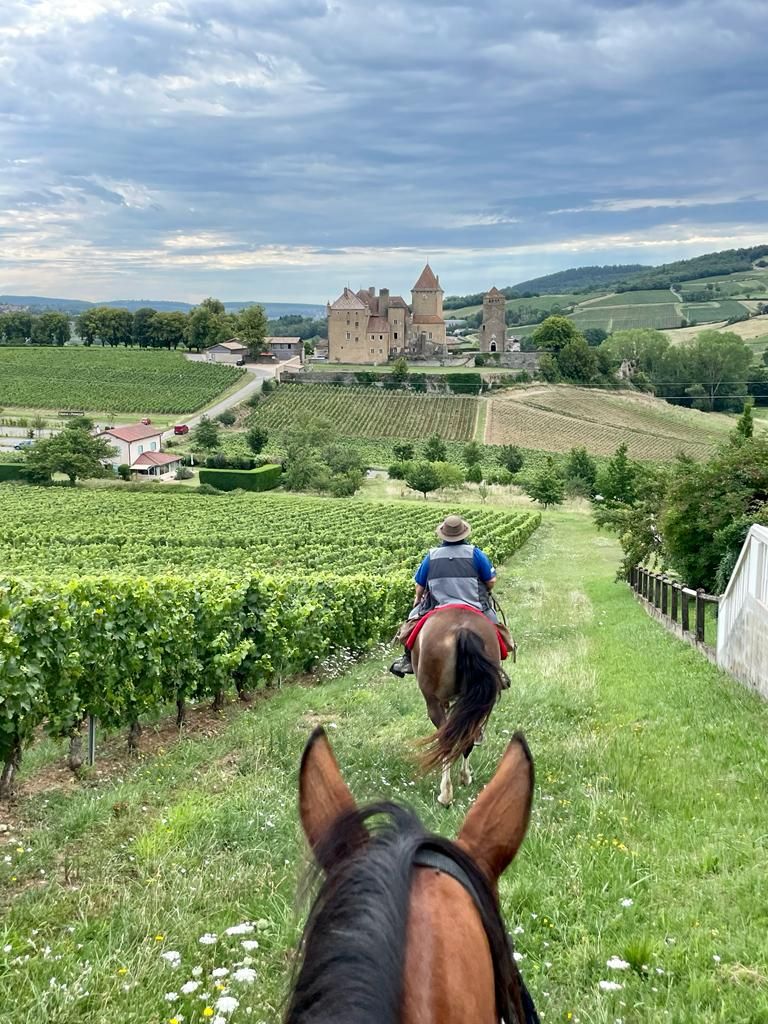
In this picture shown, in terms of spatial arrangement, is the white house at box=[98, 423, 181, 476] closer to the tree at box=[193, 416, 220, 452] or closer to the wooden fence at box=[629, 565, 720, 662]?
the tree at box=[193, 416, 220, 452]

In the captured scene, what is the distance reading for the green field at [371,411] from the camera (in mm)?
98438

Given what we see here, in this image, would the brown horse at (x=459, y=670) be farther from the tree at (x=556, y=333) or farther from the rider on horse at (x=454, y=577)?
the tree at (x=556, y=333)

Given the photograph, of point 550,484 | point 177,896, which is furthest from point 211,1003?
point 550,484

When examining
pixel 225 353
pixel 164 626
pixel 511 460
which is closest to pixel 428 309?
pixel 225 353

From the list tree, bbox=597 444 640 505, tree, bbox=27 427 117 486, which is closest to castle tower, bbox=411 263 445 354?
tree, bbox=27 427 117 486

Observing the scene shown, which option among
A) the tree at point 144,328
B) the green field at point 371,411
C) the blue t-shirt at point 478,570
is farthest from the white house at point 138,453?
the tree at point 144,328

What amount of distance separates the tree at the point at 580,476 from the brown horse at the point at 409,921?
208 ft

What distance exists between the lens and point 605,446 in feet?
298

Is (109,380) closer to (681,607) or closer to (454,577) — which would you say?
(681,607)

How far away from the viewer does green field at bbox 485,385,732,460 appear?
298 feet

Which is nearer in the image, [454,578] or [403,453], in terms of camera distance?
[454,578]

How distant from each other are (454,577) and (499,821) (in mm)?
5599

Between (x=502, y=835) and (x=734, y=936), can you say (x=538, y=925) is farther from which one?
(x=502, y=835)

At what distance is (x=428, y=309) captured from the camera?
139 metres
